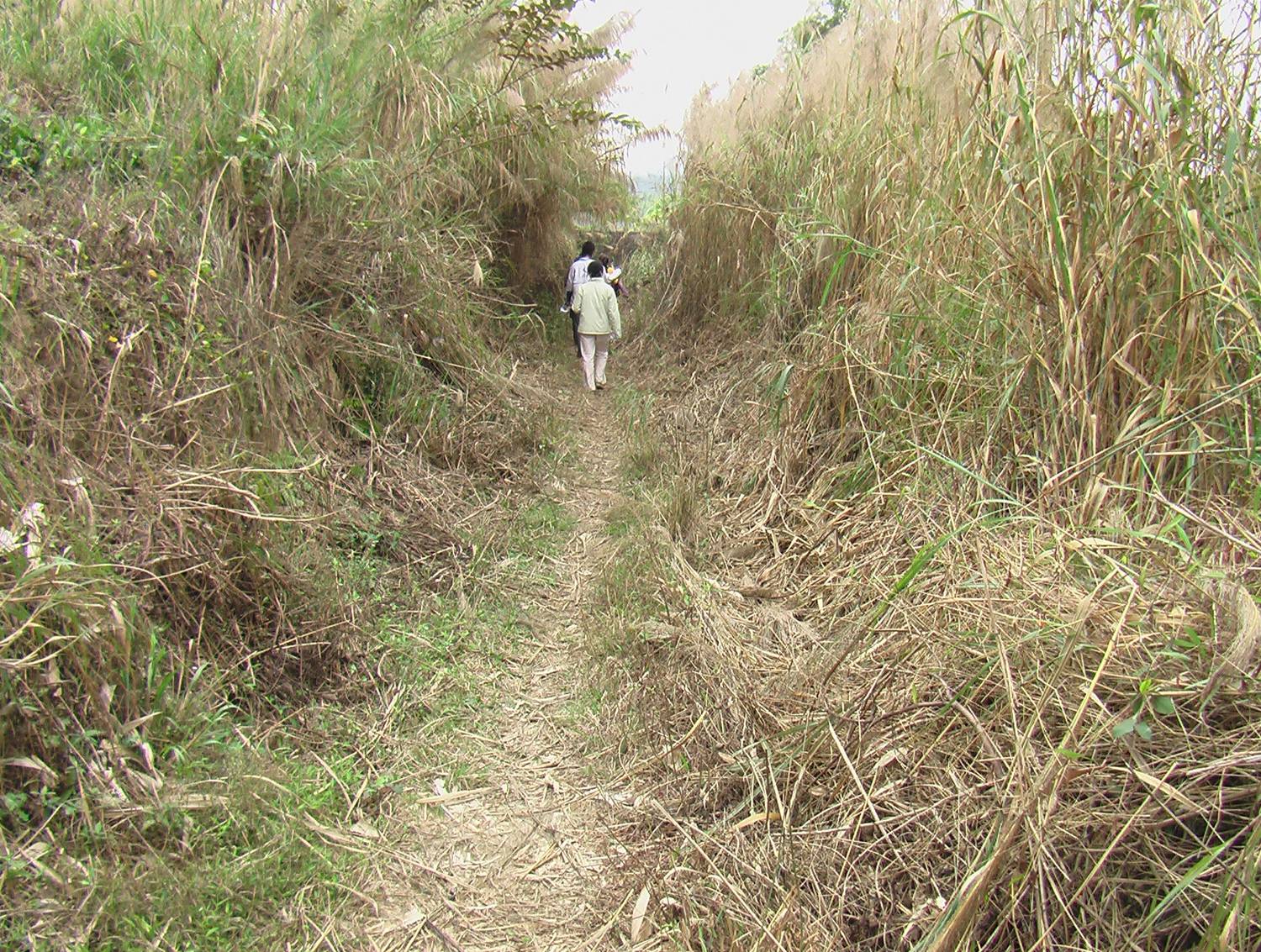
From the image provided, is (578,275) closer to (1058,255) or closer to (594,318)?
(594,318)

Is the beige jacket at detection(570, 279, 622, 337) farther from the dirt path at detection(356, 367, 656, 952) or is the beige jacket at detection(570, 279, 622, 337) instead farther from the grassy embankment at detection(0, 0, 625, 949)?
the dirt path at detection(356, 367, 656, 952)

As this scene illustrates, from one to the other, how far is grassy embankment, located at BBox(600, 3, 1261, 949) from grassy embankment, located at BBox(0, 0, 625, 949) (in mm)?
1085

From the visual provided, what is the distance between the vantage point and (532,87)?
7.24 meters

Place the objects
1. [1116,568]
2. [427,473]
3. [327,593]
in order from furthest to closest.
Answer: [427,473] → [327,593] → [1116,568]

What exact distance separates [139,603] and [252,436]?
44.3 inches

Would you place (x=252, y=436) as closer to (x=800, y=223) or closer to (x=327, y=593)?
(x=327, y=593)

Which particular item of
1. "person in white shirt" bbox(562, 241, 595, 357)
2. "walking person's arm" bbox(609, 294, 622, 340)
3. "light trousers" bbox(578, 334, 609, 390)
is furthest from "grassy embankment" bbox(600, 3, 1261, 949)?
"person in white shirt" bbox(562, 241, 595, 357)

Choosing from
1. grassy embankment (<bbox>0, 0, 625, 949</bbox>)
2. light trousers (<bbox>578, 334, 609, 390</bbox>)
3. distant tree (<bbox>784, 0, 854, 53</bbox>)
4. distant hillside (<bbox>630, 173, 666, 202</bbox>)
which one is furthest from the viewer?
distant hillside (<bbox>630, 173, 666, 202</bbox>)

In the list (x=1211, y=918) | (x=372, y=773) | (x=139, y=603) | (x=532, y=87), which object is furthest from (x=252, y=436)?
(x=532, y=87)

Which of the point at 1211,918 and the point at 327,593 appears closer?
the point at 1211,918

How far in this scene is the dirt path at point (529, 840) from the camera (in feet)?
7.73

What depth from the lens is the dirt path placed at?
7.73 ft

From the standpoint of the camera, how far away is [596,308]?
772cm

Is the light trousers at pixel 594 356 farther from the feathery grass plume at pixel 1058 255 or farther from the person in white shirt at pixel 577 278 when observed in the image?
the feathery grass plume at pixel 1058 255
